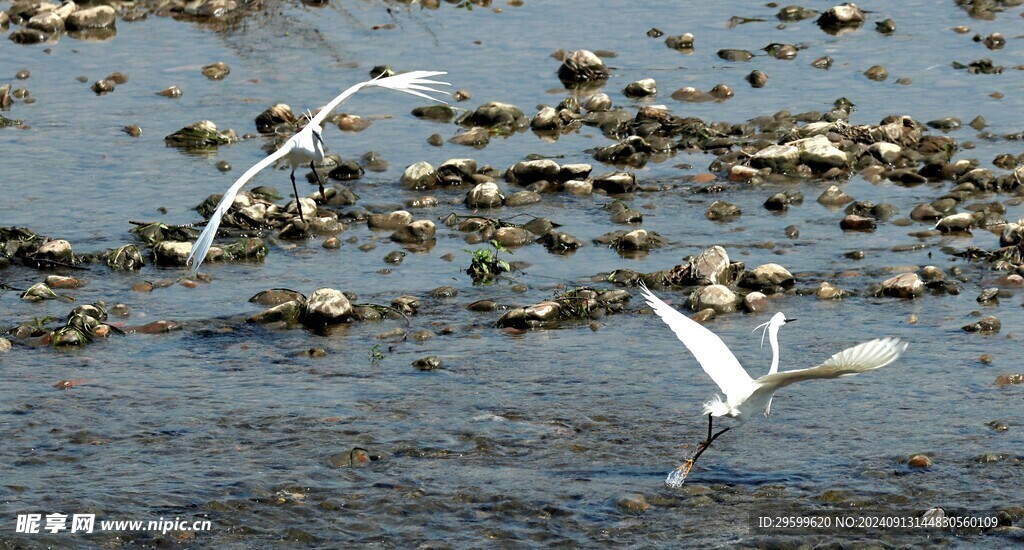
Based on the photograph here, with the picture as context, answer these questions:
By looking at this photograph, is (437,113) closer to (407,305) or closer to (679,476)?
(407,305)

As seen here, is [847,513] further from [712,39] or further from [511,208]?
[712,39]

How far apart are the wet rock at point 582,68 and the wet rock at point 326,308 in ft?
26.6

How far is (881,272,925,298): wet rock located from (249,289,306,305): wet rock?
185 inches

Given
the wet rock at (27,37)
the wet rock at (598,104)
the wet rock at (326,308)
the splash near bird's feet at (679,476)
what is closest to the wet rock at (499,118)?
the wet rock at (598,104)

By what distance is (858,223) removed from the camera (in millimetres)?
12391

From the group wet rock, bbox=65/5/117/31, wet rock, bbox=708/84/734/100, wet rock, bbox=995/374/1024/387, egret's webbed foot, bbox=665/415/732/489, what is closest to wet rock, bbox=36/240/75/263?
egret's webbed foot, bbox=665/415/732/489

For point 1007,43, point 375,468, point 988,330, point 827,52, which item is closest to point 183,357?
point 375,468

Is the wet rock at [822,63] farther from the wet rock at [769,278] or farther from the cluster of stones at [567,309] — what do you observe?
the cluster of stones at [567,309]

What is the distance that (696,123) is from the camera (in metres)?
15.5

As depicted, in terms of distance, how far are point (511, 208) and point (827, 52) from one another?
741cm

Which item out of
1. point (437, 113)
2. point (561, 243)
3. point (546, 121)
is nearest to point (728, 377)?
point (561, 243)

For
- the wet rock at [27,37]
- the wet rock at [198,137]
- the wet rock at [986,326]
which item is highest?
the wet rock at [986,326]

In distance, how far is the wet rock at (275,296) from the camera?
1112 centimetres

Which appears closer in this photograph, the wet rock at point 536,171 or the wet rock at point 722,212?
the wet rock at point 722,212
